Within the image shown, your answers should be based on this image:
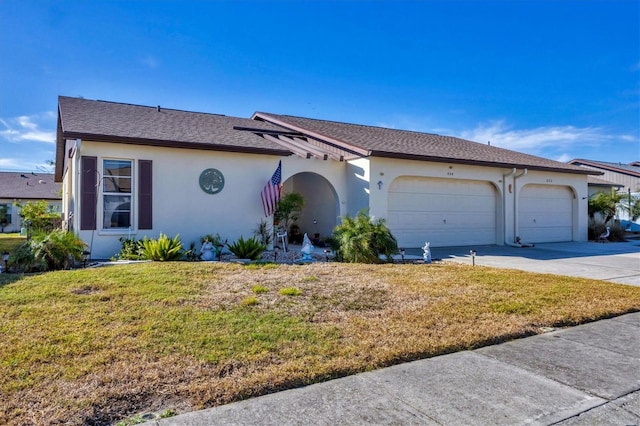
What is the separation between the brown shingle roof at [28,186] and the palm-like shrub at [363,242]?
88.2 feet

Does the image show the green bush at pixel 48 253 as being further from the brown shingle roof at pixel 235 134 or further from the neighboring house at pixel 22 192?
the neighboring house at pixel 22 192

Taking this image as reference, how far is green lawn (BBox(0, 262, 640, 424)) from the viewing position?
3.27m

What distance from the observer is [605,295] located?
22.2 ft

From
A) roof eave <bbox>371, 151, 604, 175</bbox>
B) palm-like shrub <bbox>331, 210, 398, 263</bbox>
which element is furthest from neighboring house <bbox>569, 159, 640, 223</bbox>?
palm-like shrub <bbox>331, 210, 398, 263</bbox>

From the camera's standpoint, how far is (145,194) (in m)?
11.0

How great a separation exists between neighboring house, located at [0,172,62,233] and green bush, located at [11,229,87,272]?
2272 cm

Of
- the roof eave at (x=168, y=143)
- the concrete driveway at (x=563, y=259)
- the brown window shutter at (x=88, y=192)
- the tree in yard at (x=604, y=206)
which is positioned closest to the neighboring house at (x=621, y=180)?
→ the tree in yard at (x=604, y=206)

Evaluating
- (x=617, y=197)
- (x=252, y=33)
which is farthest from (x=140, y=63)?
(x=617, y=197)

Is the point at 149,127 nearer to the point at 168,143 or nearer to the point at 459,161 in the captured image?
the point at 168,143

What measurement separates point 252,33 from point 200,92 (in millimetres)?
4830

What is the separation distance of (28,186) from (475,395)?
128 ft

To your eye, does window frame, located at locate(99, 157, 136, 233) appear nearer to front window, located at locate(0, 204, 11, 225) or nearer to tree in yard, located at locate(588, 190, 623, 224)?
tree in yard, located at locate(588, 190, 623, 224)

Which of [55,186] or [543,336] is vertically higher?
[55,186]

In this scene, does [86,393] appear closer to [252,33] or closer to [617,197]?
[252,33]
